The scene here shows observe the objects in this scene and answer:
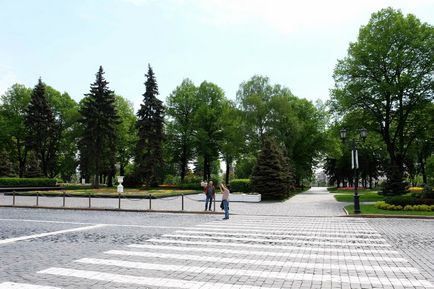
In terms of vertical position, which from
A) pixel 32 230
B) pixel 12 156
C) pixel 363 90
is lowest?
pixel 32 230

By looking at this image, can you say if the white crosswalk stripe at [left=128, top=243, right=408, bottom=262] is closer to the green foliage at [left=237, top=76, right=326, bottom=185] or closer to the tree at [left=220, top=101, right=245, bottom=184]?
the green foliage at [left=237, top=76, right=326, bottom=185]

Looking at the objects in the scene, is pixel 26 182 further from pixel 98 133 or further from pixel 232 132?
pixel 232 132

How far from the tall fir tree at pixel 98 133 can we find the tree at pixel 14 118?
57.9 feet

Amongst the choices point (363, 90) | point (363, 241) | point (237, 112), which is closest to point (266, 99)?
point (237, 112)

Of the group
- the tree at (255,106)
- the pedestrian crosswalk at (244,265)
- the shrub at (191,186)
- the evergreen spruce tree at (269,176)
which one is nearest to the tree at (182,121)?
the shrub at (191,186)

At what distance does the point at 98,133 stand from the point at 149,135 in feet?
22.4

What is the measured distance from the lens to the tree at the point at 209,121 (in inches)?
2378

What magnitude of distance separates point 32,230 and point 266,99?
44804mm

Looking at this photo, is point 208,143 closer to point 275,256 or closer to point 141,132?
point 141,132

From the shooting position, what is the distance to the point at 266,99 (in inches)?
2203

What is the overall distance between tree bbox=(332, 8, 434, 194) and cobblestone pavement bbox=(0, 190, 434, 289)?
25634mm

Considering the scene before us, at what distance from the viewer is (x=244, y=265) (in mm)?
→ 8375

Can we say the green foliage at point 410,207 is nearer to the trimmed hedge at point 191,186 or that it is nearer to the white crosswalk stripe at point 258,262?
the white crosswalk stripe at point 258,262

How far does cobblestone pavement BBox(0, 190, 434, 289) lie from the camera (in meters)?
7.02
